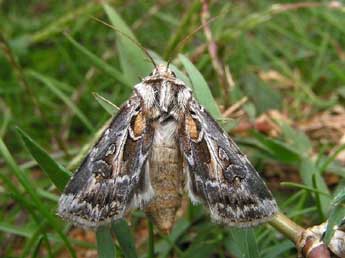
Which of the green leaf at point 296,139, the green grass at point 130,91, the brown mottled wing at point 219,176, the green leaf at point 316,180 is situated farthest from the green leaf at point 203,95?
the green leaf at point 296,139

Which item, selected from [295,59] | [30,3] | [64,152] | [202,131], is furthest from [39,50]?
[202,131]

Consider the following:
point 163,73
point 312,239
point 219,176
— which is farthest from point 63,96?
point 312,239

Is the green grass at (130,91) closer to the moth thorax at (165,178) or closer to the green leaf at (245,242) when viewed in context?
the green leaf at (245,242)

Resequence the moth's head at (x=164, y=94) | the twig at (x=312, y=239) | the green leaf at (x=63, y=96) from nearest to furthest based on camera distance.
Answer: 1. the twig at (x=312, y=239)
2. the moth's head at (x=164, y=94)
3. the green leaf at (x=63, y=96)

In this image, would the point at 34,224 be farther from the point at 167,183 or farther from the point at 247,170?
the point at 247,170

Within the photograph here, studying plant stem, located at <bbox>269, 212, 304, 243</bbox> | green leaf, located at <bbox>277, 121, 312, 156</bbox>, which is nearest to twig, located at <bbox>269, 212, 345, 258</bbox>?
plant stem, located at <bbox>269, 212, 304, 243</bbox>

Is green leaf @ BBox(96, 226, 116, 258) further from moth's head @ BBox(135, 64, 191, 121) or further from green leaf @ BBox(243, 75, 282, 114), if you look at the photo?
green leaf @ BBox(243, 75, 282, 114)

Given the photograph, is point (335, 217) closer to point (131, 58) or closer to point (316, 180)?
point (316, 180)
